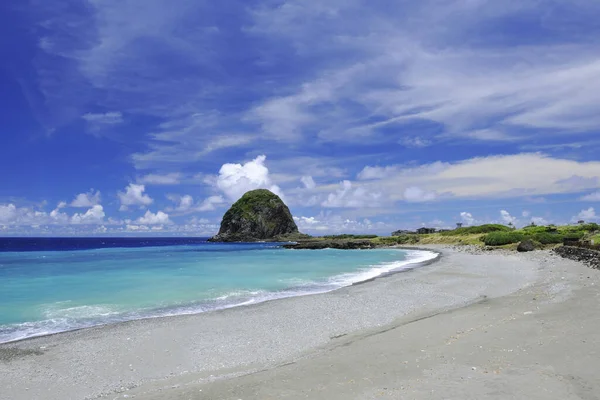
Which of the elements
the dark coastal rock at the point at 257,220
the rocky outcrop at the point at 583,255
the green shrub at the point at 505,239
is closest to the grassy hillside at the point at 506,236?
the green shrub at the point at 505,239

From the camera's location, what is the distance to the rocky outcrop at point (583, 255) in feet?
99.2

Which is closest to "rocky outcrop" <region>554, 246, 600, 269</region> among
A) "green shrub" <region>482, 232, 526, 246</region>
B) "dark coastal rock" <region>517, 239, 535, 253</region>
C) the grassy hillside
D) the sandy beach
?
"dark coastal rock" <region>517, 239, 535, 253</region>

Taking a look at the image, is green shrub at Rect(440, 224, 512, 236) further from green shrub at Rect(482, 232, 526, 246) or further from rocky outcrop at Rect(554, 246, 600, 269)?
rocky outcrop at Rect(554, 246, 600, 269)

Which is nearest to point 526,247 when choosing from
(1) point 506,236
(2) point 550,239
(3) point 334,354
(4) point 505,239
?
(2) point 550,239

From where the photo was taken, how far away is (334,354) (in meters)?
11.0

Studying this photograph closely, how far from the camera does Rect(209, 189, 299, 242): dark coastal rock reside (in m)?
184

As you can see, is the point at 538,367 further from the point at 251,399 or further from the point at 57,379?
the point at 57,379

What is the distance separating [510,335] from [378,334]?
12.5ft

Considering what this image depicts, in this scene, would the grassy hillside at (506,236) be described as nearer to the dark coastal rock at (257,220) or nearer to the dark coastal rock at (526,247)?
the dark coastal rock at (526,247)

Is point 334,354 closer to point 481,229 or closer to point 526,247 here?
point 526,247

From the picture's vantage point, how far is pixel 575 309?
1448 centimetres

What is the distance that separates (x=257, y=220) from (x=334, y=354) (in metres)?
176

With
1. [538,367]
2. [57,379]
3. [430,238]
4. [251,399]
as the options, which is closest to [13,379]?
[57,379]

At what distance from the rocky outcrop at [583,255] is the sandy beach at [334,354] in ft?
48.8
